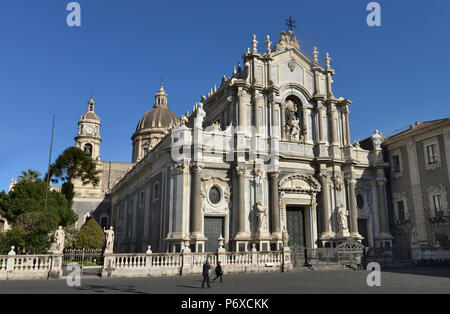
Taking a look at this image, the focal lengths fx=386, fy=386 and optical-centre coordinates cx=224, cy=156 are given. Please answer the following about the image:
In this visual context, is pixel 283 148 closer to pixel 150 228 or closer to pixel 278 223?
pixel 278 223

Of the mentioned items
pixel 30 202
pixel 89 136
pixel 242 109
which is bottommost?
pixel 30 202

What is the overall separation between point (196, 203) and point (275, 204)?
5.58m

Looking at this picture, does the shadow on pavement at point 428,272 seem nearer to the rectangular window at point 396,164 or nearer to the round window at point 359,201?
the round window at point 359,201

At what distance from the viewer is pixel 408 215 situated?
29.2 meters

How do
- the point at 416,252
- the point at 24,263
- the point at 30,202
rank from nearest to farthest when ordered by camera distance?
the point at 24,263
the point at 416,252
the point at 30,202

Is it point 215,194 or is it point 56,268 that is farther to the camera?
point 215,194

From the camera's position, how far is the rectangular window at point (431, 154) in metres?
27.7

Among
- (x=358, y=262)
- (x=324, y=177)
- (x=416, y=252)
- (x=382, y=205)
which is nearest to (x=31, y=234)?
(x=324, y=177)

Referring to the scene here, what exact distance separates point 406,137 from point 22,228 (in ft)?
93.4

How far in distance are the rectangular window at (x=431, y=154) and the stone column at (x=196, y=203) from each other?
54.8ft

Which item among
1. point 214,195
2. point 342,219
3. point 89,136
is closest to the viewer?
point 214,195

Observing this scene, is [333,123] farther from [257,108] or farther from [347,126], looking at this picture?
[257,108]

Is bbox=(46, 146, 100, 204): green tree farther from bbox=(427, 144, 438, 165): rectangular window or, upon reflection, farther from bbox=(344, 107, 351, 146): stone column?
bbox=(427, 144, 438, 165): rectangular window

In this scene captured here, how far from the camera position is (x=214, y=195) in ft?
84.1
